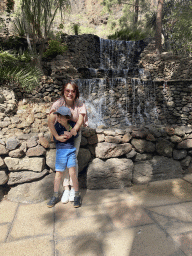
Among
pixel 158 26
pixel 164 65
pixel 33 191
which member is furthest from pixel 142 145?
pixel 158 26

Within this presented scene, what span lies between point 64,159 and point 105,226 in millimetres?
913

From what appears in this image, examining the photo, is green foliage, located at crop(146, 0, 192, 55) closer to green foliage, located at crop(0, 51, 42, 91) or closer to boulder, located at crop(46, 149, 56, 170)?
green foliage, located at crop(0, 51, 42, 91)

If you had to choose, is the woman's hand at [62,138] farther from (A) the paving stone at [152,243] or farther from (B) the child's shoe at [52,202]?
(A) the paving stone at [152,243]

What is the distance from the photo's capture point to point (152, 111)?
8.87 metres

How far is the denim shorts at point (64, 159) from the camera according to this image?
7.17ft

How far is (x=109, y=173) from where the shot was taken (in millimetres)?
2699

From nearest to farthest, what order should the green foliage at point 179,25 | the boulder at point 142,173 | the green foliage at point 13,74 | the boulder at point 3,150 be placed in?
the boulder at point 3,150 → the boulder at point 142,173 → the green foliage at point 13,74 → the green foliage at point 179,25

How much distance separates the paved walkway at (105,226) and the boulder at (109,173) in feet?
0.58

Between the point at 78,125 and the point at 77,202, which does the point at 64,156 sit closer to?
the point at 78,125

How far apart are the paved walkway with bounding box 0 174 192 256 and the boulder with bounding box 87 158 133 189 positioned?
178 millimetres

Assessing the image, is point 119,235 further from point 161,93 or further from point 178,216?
point 161,93

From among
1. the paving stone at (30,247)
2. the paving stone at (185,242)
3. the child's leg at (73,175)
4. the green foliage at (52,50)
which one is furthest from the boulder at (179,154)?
the green foliage at (52,50)

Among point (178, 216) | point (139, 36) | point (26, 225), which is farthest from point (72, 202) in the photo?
point (139, 36)

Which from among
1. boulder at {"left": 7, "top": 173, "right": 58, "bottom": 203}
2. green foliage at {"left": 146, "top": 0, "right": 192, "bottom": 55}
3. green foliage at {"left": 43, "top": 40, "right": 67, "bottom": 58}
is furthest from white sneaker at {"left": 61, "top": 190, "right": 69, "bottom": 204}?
green foliage at {"left": 146, "top": 0, "right": 192, "bottom": 55}
